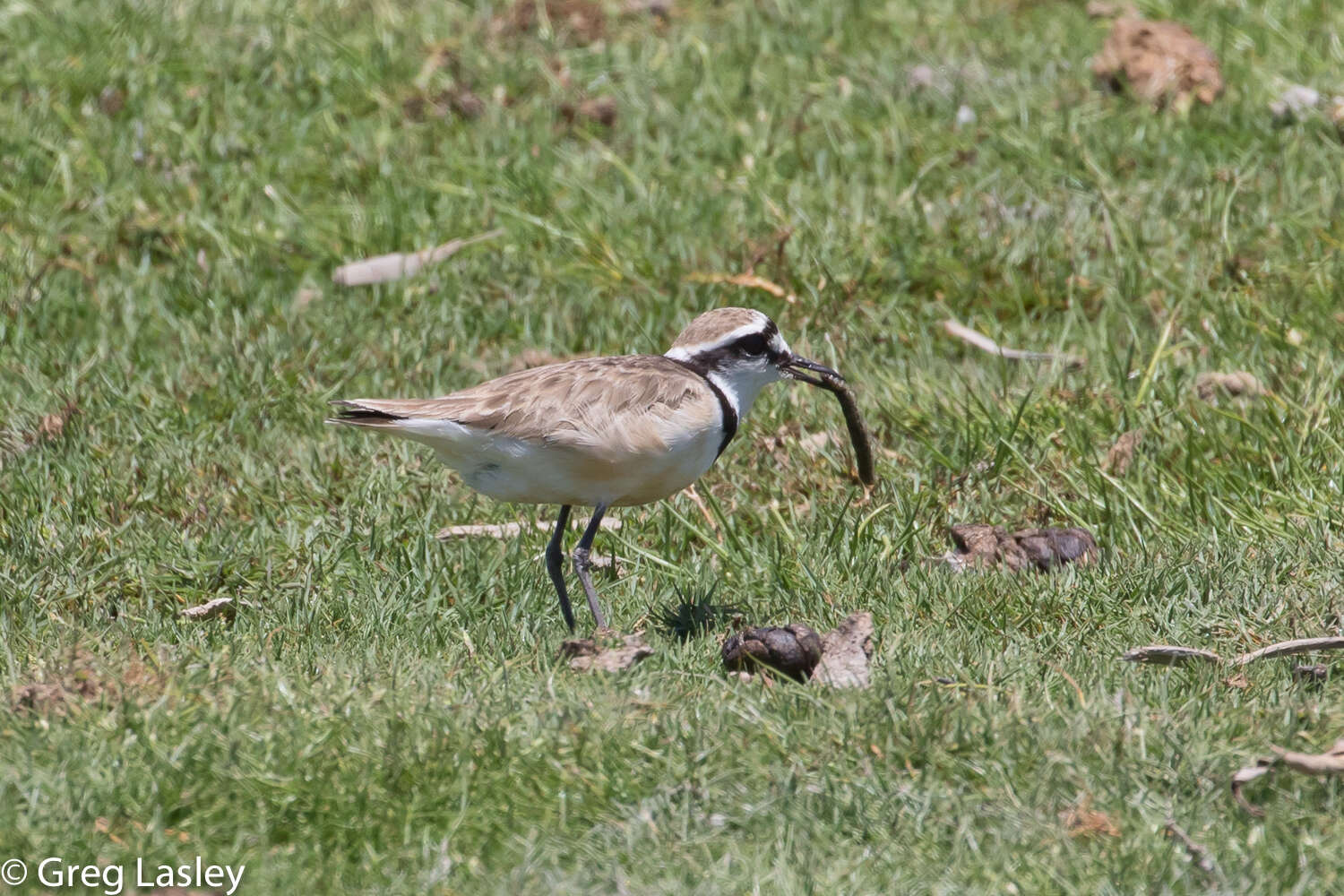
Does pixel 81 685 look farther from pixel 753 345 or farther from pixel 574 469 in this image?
pixel 753 345

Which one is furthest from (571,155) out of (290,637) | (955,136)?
(290,637)

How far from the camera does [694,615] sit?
18.2 ft

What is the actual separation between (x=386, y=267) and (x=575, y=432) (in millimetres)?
3107

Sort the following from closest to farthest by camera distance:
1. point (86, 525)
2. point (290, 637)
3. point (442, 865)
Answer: point (442, 865) < point (290, 637) < point (86, 525)

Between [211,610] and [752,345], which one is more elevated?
[752,345]

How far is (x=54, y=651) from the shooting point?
4906 millimetres

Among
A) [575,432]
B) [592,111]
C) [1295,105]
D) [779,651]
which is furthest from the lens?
[592,111]

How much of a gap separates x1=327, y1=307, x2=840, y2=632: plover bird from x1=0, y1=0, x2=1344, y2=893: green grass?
0.43 metres

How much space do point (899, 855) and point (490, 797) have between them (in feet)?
3.23

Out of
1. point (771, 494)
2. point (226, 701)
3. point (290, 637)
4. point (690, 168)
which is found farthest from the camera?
point (690, 168)

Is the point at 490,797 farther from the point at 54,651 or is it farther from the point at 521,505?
the point at 521,505

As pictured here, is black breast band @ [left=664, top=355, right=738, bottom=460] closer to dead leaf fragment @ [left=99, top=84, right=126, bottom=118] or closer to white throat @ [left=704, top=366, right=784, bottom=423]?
white throat @ [left=704, top=366, right=784, bottom=423]

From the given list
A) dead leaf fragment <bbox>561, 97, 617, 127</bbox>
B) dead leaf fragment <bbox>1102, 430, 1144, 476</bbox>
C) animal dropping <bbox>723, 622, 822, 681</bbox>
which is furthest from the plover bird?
dead leaf fragment <bbox>561, 97, 617, 127</bbox>

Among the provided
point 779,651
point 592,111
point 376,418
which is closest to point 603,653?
point 779,651
